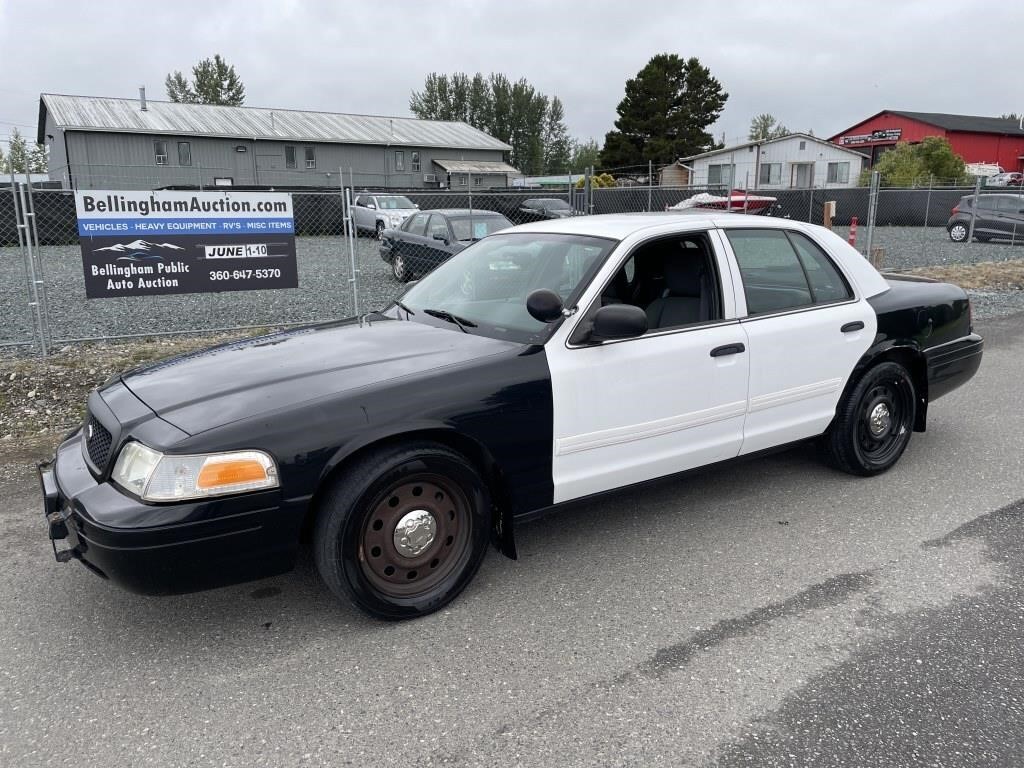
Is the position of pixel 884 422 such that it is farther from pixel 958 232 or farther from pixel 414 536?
pixel 958 232

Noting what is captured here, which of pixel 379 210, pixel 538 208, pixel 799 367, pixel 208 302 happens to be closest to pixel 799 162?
pixel 538 208

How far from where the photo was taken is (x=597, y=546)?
3873 millimetres

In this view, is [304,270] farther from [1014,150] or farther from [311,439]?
[1014,150]

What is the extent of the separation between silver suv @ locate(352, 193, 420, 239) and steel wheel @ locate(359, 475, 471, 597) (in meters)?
19.7

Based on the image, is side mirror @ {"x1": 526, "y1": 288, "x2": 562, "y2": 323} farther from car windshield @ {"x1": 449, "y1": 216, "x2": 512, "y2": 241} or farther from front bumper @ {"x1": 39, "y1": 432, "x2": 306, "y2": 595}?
car windshield @ {"x1": 449, "y1": 216, "x2": 512, "y2": 241}

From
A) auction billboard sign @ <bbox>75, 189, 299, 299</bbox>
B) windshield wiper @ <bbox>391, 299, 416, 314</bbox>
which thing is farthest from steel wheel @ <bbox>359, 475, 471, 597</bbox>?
auction billboard sign @ <bbox>75, 189, 299, 299</bbox>

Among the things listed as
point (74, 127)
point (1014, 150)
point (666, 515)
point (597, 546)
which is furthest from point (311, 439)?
point (1014, 150)

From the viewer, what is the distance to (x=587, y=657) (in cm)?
292

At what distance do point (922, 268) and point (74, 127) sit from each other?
3534cm

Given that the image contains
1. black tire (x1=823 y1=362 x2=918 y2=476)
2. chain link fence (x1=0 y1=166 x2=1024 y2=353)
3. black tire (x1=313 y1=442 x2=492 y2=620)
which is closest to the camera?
black tire (x1=313 y1=442 x2=492 y2=620)

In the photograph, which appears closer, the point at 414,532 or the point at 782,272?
the point at 414,532

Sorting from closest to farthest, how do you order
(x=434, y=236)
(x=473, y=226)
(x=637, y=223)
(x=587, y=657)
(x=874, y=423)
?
(x=587, y=657), (x=637, y=223), (x=874, y=423), (x=473, y=226), (x=434, y=236)

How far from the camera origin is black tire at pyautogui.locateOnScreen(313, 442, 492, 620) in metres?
2.92

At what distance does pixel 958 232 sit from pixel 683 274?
22.5 metres
